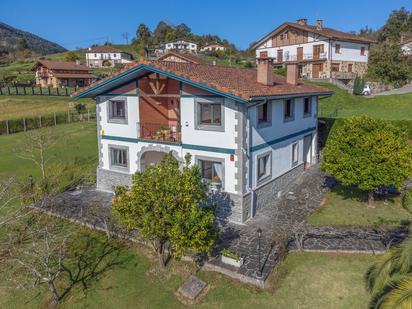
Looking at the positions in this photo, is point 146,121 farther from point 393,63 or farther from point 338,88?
point 393,63

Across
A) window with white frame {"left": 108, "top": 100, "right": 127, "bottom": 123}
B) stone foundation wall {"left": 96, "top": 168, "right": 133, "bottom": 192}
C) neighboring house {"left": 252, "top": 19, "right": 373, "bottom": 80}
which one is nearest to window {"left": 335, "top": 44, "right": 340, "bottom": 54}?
neighboring house {"left": 252, "top": 19, "right": 373, "bottom": 80}

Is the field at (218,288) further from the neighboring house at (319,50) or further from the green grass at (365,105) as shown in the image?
the neighboring house at (319,50)

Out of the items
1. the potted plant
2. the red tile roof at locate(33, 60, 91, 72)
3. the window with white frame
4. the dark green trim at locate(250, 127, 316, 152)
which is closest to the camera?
the potted plant

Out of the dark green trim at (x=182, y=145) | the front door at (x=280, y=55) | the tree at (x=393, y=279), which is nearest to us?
the tree at (x=393, y=279)

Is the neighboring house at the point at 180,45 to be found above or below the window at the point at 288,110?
above

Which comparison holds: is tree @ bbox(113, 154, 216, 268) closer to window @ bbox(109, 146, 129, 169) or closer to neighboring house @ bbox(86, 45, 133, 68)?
window @ bbox(109, 146, 129, 169)

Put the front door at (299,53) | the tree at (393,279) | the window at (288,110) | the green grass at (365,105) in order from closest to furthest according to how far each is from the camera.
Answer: the tree at (393,279) → the window at (288,110) → the green grass at (365,105) → the front door at (299,53)

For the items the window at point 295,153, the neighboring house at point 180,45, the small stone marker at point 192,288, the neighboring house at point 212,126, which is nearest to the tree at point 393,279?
the small stone marker at point 192,288

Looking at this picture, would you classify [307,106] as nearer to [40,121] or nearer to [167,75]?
[167,75]
